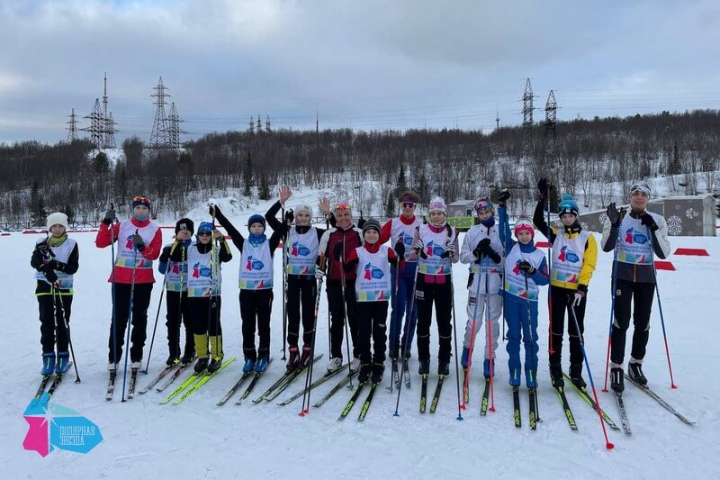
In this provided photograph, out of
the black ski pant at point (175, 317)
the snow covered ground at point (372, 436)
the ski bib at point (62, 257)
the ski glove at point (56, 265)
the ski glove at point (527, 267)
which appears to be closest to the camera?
the snow covered ground at point (372, 436)

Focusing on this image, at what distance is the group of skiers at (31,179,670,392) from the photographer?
13.3ft

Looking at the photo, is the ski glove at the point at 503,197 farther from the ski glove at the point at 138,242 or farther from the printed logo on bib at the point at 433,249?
the ski glove at the point at 138,242

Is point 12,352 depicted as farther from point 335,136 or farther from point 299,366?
point 335,136

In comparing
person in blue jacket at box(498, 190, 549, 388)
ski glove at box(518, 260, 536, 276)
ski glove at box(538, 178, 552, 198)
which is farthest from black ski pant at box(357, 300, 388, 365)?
ski glove at box(538, 178, 552, 198)

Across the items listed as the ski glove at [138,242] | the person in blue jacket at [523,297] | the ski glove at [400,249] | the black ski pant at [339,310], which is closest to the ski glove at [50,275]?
the ski glove at [138,242]

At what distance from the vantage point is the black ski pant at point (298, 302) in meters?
4.62

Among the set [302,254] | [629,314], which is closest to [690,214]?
[629,314]

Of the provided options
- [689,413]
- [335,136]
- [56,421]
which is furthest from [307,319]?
[335,136]

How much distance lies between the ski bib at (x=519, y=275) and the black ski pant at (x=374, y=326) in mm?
1216

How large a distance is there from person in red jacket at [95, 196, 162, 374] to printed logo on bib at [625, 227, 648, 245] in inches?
190

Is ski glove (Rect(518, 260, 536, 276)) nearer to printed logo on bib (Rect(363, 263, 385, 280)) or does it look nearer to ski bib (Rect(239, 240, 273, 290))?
printed logo on bib (Rect(363, 263, 385, 280))

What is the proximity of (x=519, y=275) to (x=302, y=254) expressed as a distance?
224cm

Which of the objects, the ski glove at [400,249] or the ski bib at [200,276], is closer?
the ski glove at [400,249]

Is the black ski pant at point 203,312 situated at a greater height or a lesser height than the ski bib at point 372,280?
lesser
